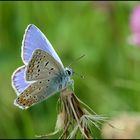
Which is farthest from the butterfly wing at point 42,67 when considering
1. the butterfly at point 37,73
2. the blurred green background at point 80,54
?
the blurred green background at point 80,54

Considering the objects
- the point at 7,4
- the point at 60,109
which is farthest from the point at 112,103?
the point at 60,109

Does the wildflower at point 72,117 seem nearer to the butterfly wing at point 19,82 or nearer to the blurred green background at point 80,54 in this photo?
the butterfly wing at point 19,82

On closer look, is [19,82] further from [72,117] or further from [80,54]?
[80,54]

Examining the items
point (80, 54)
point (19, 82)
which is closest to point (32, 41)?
point (19, 82)

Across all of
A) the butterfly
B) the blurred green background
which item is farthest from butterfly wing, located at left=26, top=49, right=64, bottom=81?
the blurred green background

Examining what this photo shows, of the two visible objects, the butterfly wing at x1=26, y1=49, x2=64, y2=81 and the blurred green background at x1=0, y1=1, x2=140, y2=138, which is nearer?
the butterfly wing at x1=26, y1=49, x2=64, y2=81

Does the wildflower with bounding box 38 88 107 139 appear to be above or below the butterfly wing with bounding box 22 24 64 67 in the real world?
below

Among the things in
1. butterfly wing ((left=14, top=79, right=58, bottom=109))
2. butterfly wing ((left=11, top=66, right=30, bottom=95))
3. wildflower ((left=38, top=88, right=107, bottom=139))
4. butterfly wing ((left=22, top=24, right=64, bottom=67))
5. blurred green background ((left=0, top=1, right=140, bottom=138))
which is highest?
butterfly wing ((left=22, top=24, right=64, bottom=67))

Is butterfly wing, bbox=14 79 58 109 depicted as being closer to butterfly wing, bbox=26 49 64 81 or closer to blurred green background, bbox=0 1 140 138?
butterfly wing, bbox=26 49 64 81
